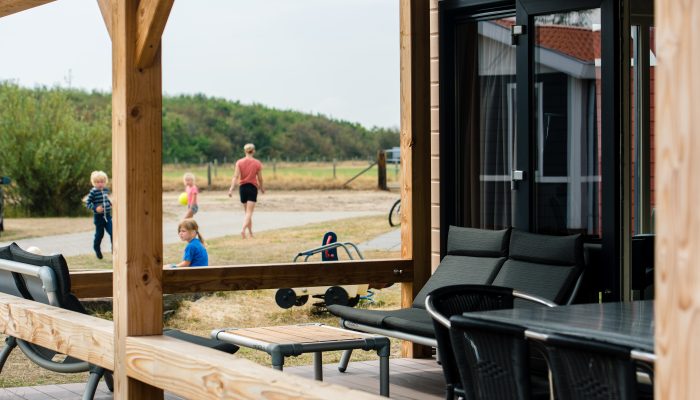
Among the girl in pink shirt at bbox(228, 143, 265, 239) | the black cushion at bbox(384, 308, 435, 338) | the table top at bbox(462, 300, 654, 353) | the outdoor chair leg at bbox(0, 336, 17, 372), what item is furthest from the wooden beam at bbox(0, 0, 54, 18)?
the girl in pink shirt at bbox(228, 143, 265, 239)

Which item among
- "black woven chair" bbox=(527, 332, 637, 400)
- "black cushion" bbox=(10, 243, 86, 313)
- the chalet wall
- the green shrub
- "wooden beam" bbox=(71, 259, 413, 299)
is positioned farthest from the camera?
the green shrub

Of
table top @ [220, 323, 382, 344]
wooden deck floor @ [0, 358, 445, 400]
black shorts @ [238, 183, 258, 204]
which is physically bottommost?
wooden deck floor @ [0, 358, 445, 400]

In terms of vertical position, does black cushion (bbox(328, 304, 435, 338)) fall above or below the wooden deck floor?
above

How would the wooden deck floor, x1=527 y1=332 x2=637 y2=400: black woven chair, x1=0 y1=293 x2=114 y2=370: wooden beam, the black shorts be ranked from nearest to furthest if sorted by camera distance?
x1=527 y1=332 x2=637 y2=400: black woven chair, x1=0 y1=293 x2=114 y2=370: wooden beam, the wooden deck floor, the black shorts

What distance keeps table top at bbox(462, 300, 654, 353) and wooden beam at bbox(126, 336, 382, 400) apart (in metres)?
0.56

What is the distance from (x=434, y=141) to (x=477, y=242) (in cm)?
91

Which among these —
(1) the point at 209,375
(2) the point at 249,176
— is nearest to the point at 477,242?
(1) the point at 209,375

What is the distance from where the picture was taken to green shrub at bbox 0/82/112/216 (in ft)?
75.6

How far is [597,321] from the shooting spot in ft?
11.3

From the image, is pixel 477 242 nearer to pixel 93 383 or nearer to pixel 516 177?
pixel 516 177

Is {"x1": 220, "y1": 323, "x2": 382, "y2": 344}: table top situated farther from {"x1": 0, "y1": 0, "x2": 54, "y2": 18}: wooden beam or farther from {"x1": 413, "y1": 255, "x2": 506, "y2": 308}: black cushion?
{"x1": 0, "y1": 0, "x2": 54, "y2": 18}: wooden beam

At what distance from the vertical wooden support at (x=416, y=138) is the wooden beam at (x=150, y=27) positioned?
2965mm

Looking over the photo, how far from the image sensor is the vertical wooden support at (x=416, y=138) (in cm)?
729

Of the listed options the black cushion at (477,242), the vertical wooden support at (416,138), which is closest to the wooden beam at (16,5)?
the vertical wooden support at (416,138)
